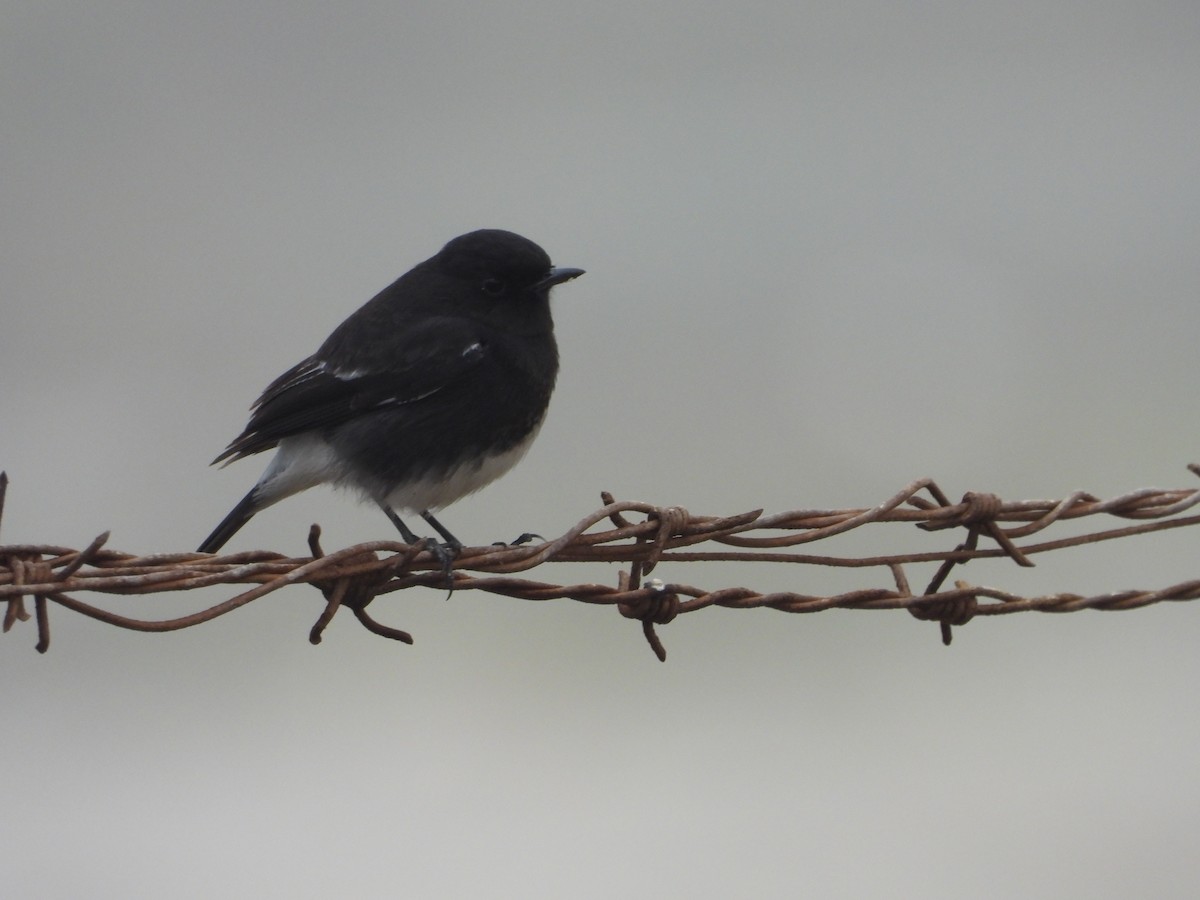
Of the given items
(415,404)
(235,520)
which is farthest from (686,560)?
(235,520)

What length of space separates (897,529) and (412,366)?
15.7 feet

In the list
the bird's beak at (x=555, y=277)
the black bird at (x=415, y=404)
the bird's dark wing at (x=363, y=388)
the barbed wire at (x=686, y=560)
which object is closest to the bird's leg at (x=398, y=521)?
the black bird at (x=415, y=404)

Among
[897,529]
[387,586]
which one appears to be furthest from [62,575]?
[897,529]

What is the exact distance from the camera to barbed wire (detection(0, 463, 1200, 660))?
8.33ft

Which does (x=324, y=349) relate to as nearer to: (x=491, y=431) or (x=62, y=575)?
(x=491, y=431)

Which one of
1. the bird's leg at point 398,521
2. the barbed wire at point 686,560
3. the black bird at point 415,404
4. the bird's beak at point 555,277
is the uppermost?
the bird's beak at point 555,277

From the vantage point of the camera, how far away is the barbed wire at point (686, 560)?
254 cm

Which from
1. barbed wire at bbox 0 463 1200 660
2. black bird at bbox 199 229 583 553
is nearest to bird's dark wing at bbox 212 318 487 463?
black bird at bbox 199 229 583 553

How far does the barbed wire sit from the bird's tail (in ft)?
6.44

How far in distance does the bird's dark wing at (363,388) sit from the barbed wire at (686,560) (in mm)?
1570

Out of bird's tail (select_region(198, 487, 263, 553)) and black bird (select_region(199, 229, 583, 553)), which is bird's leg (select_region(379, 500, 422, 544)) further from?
bird's tail (select_region(198, 487, 263, 553))

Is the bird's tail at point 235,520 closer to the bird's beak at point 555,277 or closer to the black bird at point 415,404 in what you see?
the black bird at point 415,404

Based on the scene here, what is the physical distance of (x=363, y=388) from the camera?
4.38m

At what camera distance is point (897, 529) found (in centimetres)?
834
